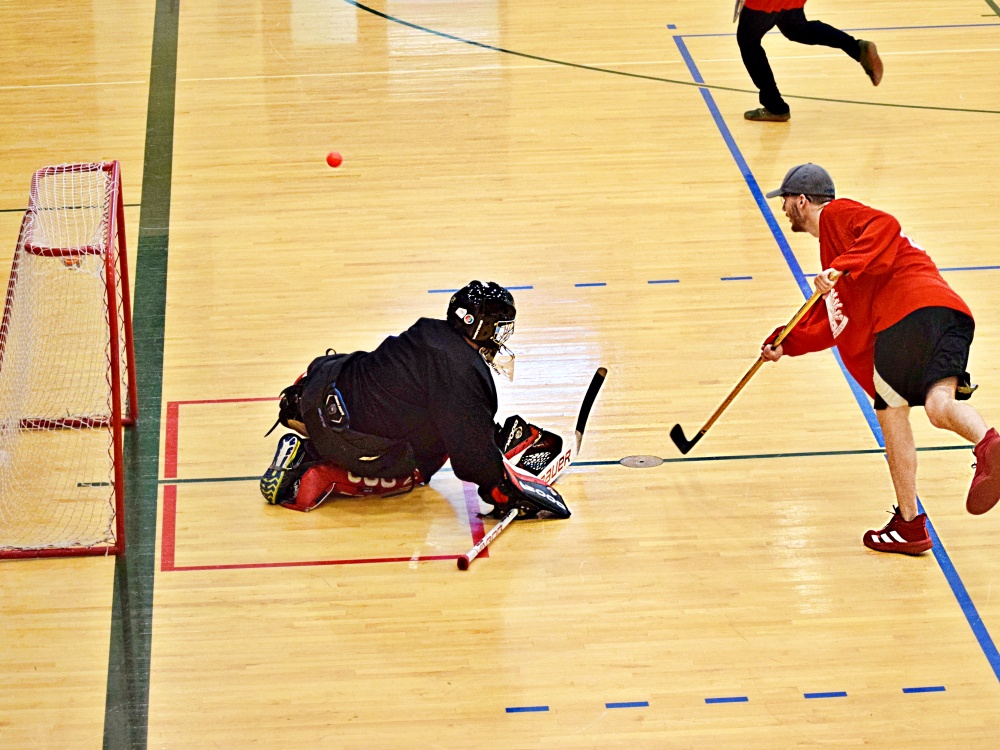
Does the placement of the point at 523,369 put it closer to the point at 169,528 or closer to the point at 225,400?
the point at 225,400

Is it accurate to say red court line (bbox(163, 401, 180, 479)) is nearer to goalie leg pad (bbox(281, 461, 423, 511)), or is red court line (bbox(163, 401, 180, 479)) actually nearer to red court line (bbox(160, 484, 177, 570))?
red court line (bbox(160, 484, 177, 570))

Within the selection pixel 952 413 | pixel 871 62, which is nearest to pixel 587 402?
pixel 952 413

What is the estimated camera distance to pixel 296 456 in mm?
6168

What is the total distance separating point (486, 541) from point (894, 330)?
80.0 inches

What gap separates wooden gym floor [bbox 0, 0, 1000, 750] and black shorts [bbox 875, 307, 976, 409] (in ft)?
2.68

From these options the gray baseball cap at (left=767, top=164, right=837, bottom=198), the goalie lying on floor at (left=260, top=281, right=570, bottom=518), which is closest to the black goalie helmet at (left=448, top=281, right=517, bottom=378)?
the goalie lying on floor at (left=260, top=281, right=570, bottom=518)

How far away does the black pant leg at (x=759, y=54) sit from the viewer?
32.1ft

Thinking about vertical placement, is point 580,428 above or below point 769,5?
below

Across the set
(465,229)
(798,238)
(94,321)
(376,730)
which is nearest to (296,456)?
(376,730)

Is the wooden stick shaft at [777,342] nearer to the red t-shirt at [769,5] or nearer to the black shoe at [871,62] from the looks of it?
the red t-shirt at [769,5]

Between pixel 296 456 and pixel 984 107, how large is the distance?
6726mm

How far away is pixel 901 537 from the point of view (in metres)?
5.83

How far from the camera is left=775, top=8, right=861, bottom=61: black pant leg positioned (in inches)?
389

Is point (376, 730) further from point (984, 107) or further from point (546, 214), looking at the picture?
point (984, 107)
